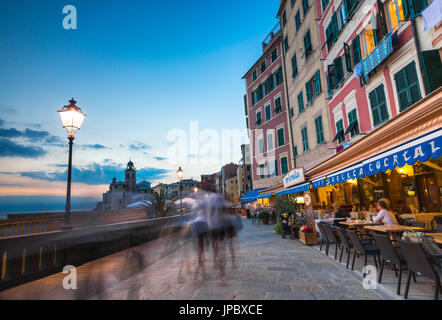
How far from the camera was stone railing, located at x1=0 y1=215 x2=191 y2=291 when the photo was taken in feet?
14.3

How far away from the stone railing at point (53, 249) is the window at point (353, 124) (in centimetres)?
1025

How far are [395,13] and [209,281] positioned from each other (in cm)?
1064

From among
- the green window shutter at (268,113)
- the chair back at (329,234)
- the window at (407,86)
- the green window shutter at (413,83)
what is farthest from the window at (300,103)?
the chair back at (329,234)

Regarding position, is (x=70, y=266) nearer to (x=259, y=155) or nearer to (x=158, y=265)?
(x=158, y=265)

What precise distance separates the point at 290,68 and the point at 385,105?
37.1 feet

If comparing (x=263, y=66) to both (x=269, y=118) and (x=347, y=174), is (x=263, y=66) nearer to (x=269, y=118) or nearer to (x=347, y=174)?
(x=269, y=118)

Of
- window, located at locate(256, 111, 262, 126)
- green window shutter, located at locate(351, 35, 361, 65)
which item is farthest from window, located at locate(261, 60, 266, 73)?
green window shutter, located at locate(351, 35, 361, 65)

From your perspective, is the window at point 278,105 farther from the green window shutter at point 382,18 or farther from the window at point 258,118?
the green window shutter at point 382,18

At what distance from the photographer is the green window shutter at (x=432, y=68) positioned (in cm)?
687

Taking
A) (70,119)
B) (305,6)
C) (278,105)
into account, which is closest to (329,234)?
(70,119)

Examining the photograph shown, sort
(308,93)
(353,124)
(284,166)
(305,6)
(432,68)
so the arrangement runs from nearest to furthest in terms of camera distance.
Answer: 1. (432,68)
2. (353,124)
3. (308,93)
4. (305,6)
5. (284,166)

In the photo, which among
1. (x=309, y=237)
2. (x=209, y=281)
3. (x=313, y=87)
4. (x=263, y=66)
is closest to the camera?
(x=209, y=281)

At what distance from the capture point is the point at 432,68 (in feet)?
22.9

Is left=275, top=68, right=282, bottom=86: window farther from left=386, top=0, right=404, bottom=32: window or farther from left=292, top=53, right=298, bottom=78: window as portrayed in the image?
left=386, top=0, right=404, bottom=32: window
